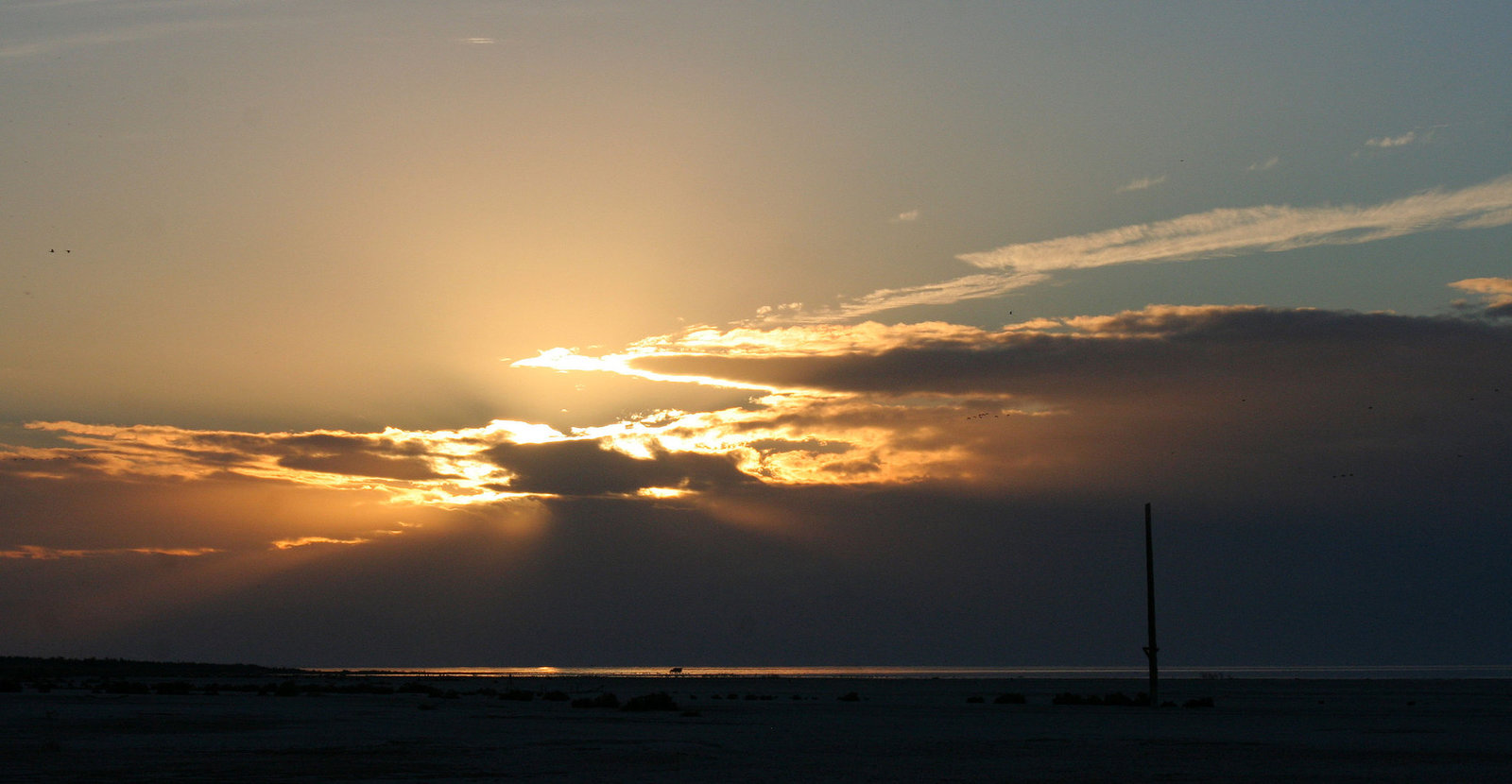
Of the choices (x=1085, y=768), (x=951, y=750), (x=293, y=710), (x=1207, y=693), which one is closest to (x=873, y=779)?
(x=1085, y=768)

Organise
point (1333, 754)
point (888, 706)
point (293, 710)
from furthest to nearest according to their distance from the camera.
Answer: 1. point (888, 706)
2. point (293, 710)
3. point (1333, 754)

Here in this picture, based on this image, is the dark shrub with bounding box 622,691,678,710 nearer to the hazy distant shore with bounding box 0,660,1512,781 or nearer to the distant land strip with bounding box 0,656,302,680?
the hazy distant shore with bounding box 0,660,1512,781

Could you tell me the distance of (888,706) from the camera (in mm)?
46781

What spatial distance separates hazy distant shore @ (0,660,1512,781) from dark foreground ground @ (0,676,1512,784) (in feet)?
0.22

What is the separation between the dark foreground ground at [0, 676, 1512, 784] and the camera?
20.2 metres

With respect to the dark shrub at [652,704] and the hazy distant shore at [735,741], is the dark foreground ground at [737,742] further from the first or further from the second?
the dark shrub at [652,704]

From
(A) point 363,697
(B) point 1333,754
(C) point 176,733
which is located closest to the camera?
A: (B) point 1333,754

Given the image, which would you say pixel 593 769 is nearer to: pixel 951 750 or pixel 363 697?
pixel 951 750

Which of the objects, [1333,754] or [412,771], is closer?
[412,771]

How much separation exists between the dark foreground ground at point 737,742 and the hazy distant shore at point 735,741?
0.07 meters

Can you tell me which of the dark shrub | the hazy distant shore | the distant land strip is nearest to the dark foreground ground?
the hazy distant shore

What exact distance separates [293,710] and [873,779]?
26.2m

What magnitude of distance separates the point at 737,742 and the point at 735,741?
0.27 m

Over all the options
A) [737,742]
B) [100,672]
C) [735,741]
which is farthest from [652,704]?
[100,672]
